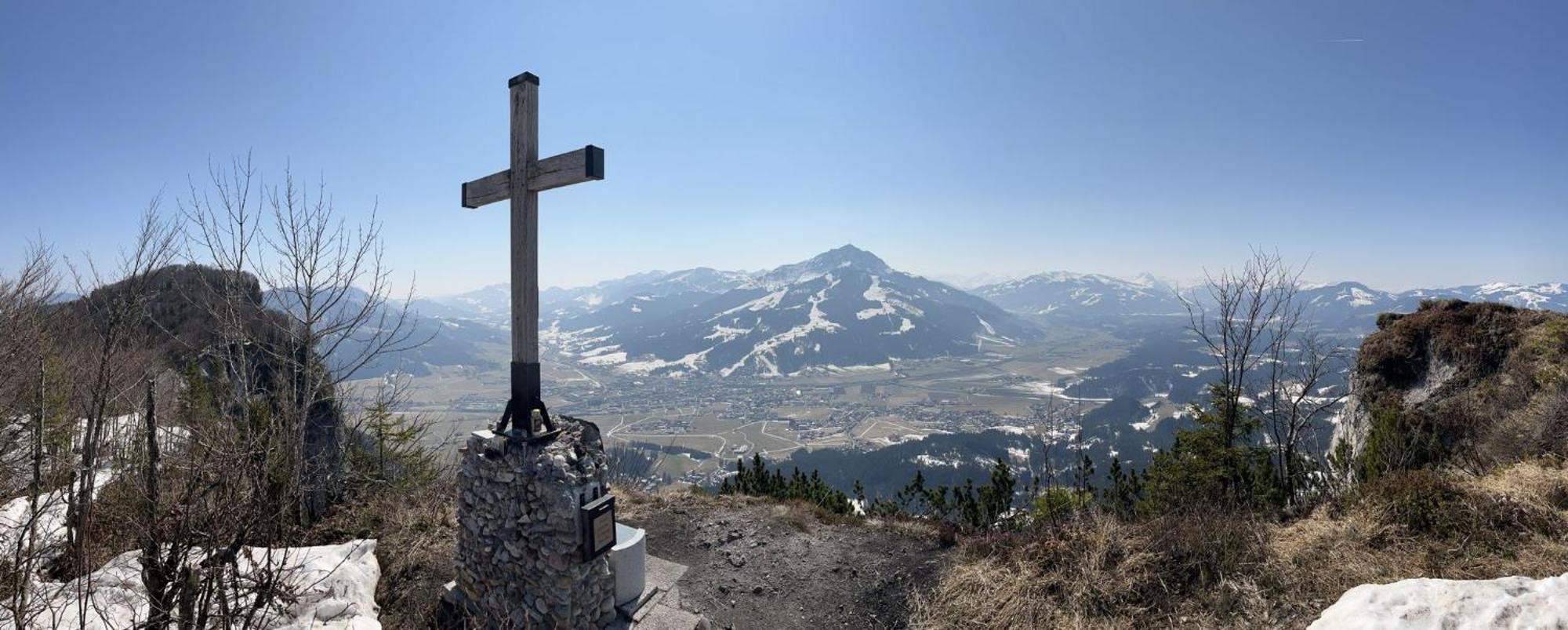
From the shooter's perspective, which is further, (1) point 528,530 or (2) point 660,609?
(2) point 660,609

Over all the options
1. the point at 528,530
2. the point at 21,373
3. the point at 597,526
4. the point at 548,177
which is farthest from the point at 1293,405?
the point at 21,373

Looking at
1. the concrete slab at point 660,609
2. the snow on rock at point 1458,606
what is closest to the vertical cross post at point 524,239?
the concrete slab at point 660,609

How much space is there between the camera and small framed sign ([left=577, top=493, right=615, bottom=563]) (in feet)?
21.9

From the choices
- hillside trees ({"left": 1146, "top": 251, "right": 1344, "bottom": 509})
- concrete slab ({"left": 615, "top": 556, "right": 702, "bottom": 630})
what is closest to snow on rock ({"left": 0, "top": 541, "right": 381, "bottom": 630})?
concrete slab ({"left": 615, "top": 556, "right": 702, "bottom": 630})

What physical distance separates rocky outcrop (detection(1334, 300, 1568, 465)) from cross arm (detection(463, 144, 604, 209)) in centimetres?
1296

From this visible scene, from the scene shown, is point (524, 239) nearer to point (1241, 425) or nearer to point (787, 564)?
point (787, 564)

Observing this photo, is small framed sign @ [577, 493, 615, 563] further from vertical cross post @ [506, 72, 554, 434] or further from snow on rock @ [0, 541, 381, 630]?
snow on rock @ [0, 541, 381, 630]

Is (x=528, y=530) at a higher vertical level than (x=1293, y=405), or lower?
lower

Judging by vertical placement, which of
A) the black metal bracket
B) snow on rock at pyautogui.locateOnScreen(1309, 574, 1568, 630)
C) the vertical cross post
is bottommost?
snow on rock at pyautogui.locateOnScreen(1309, 574, 1568, 630)

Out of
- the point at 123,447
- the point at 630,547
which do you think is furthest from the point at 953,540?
the point at 123,447

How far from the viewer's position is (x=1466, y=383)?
14617 millimetres

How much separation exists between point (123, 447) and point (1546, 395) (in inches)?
975

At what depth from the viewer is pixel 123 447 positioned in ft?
31.6

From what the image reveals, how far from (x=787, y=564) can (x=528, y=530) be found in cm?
472
